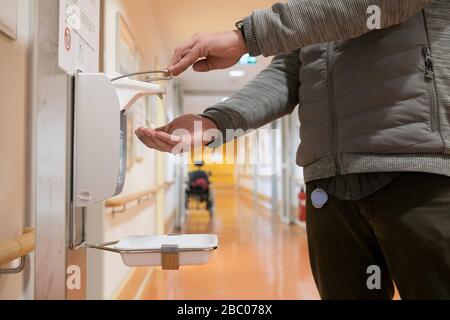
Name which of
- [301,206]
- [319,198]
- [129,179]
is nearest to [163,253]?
[319,198]

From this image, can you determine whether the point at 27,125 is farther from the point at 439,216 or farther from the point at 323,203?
the point at 439,216

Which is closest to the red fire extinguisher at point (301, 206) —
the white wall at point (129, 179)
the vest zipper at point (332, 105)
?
the white wall at point (129, 179)

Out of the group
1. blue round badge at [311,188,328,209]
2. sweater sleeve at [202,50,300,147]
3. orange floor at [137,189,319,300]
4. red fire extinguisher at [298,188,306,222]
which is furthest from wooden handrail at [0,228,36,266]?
red fire extinguisher at [298,188,306,222]

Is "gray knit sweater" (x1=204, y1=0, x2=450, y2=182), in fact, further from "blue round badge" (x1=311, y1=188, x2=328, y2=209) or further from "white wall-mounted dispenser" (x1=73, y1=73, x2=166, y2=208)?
"white wall-mounted dispenser" (x1=73, y1=73, x2=166, y2=208)

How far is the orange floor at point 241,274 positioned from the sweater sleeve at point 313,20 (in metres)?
1.07

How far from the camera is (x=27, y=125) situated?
35.0 inches

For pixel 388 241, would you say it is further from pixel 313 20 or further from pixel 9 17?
pixel 9 17

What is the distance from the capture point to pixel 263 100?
730 millimetres

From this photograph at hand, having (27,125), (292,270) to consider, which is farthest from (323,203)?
(292,270)

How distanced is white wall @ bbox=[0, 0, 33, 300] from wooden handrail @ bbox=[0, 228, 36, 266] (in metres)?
0.08

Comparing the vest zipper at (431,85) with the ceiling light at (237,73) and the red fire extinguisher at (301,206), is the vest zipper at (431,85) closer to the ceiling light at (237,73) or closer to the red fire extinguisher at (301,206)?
the ceiling light at (237,73)

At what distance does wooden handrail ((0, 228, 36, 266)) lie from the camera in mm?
675

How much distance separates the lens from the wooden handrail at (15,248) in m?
0.67
